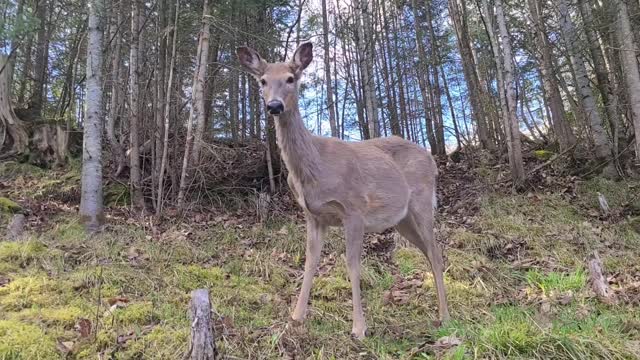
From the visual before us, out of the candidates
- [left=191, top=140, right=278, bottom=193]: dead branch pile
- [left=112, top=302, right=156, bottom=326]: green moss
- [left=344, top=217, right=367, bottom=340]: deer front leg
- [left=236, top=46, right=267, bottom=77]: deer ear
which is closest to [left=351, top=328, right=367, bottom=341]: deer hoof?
[left=344, top=217, right=367, bottom=340]: deer front leg

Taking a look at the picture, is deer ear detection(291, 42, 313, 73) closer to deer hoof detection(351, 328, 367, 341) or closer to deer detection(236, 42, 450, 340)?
deer detection(236, 42, 450, 340)

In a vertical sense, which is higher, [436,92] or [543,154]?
[436,92]

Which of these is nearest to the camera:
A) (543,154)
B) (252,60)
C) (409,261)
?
(252,60)

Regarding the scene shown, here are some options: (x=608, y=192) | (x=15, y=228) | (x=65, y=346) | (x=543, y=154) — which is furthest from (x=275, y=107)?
(x=543, y=154)

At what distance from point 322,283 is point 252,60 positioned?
237 centimetres

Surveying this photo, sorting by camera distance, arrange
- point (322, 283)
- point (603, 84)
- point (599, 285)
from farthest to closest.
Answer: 1. point (603, 84)
2. point (322, 283)
3. point (599, 285)

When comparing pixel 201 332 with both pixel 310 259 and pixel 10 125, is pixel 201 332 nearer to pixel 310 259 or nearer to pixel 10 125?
pixel 310 259

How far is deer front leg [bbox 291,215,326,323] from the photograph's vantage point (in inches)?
160

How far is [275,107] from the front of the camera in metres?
3.82

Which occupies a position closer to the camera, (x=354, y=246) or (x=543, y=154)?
(x=354, y=246)

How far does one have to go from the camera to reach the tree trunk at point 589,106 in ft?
30.6

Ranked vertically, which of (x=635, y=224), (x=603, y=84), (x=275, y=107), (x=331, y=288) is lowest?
(x=331, y=288)

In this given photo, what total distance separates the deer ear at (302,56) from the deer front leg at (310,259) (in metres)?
1.27

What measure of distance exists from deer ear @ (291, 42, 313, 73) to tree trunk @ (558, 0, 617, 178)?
6.76 m
